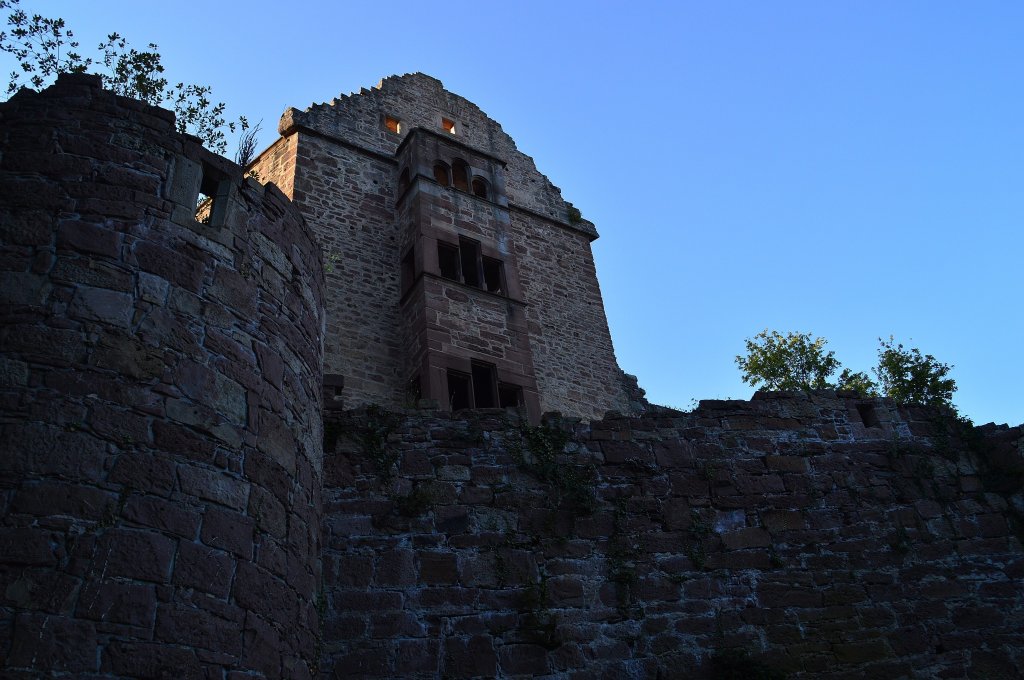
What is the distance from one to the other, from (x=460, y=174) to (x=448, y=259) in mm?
2134

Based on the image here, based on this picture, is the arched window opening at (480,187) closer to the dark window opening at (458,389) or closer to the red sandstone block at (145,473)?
the dark window opening at (458,389)

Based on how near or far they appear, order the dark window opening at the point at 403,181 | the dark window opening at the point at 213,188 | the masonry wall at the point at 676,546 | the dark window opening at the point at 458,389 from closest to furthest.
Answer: the dark window opening at the point at 213,188, the masonry wall at the point at 676,546, the dark window opening at the point at 458,389, the dark window opening at the point at 403,181

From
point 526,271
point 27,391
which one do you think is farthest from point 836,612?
point 526,271

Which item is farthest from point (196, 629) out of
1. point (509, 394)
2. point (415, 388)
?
point (509, 394)

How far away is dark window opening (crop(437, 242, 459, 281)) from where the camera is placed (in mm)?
14016

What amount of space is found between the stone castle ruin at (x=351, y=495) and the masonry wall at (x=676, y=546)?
0.02 m

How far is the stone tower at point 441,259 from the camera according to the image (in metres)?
12.7

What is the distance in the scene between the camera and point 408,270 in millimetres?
13852

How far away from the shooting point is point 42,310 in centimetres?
501

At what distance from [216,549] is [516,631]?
294 cm

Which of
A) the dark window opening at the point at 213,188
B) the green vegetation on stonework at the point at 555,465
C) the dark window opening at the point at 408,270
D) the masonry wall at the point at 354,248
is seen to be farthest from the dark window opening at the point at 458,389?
the dark window opening at the point at 213,188

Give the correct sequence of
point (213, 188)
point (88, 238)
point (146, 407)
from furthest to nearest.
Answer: point (213, 188) → point (88, 238) → point (146, 407)

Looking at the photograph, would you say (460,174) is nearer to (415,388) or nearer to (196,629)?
(415,388)

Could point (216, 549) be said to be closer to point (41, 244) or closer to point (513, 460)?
point (41, 244)
